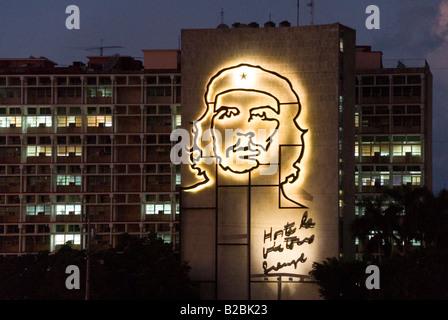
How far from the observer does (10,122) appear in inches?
4973

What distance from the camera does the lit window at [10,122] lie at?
4966 inches

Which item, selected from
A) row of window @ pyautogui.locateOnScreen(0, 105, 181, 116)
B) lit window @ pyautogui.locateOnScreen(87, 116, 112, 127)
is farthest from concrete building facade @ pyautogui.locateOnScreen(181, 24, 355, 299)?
lit window @ pyautogui.locateOnScreen(87, 116, 112, 127)

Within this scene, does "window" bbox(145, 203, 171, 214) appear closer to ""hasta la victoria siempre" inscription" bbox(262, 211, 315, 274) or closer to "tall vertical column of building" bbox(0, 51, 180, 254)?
"tall vertical column of building" bbox(0, 51, 180, 254)

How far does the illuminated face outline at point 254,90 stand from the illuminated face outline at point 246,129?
0.44 metres

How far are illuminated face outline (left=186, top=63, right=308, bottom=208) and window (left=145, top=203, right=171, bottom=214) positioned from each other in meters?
30.1

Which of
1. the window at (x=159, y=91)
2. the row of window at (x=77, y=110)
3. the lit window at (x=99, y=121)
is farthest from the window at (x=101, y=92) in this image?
the window at (x=159, y=91)

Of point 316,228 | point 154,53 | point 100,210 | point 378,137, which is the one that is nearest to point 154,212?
point 100,210

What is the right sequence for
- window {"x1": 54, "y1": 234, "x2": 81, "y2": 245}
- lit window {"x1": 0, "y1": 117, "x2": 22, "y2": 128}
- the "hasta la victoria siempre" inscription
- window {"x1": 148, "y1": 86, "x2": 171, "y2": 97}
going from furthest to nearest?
lit window {"x1": 0, "y1": 117, "x2": 22, "y2": 128}, window {"x1": 148, "y1": 86, "x2": 171, "y2": 97}, window {"x1": 54, "y1": 234, "x2": 81, "y2": 245}, the "hasta la victoria siempre" inscription

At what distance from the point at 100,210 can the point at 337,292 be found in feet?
149

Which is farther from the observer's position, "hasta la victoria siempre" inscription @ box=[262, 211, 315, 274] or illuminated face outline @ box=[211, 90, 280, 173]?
illuminated face outline @ box=[211, 90, 280, 173]

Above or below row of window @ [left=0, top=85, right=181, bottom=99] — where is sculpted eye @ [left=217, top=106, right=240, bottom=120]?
below

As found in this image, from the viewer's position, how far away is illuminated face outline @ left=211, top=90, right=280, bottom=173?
9175 centimetres

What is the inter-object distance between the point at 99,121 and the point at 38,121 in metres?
7.27

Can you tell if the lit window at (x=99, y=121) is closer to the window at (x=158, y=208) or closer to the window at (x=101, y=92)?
the window at (x=101, y=92)
